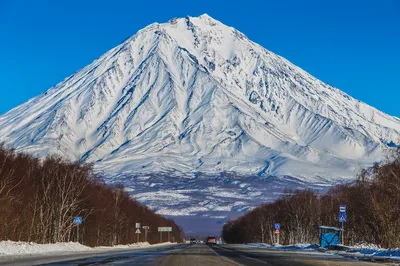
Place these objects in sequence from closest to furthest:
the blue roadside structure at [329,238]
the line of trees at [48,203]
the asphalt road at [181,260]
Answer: the asphalt road at [181,260]
the line of trees at [48,203]
the blue roadside structure at [329,238]

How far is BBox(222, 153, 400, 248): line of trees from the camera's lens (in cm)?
6138

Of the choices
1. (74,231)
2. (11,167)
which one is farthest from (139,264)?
(74,231)

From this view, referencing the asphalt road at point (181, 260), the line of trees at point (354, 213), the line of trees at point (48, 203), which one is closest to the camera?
the asphalt road at point (181, 260)

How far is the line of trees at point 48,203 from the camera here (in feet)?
197

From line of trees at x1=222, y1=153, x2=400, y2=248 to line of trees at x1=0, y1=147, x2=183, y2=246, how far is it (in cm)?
3012

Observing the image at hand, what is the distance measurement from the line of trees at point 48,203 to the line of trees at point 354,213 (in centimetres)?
3012

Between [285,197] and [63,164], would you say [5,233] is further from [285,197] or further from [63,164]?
[285,197]

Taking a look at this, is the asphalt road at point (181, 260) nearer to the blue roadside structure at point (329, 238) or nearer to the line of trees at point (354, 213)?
the line of trees at point (354, 213)

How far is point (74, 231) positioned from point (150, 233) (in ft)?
260

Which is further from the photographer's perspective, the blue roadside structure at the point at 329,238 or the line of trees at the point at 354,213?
the blue roadside structure at the point at 329,238

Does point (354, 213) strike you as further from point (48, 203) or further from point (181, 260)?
point (181, 260)

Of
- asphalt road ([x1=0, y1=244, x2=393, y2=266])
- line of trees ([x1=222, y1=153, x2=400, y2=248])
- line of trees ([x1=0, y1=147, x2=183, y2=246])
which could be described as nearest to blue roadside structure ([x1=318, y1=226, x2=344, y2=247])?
line of trees ([x1=222, y1=153, x2=400, y2=248])

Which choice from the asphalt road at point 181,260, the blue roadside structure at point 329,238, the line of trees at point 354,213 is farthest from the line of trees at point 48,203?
the line of trees at point 354,213

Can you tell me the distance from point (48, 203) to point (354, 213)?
115ft
